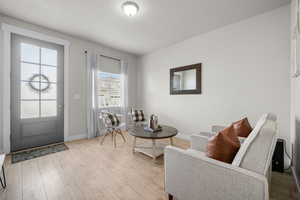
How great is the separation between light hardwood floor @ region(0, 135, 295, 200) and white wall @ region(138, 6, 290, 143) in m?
1.20

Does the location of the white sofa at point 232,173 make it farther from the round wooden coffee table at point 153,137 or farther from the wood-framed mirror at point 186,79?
the wood-framed mirror at point 186,79

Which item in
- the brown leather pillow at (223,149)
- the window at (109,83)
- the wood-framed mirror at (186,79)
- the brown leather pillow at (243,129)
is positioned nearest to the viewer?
the brown leather pillow at (223,149)

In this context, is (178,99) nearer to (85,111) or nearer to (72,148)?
(85,111)

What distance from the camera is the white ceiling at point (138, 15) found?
2.13 meters

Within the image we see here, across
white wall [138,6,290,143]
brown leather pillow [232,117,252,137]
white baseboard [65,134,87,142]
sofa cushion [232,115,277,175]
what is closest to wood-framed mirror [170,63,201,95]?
white wall [138,6,290,143]

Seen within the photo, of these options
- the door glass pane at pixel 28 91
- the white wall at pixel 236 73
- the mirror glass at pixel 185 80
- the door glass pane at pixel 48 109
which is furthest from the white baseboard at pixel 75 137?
the mirror glass at pixel 185 80

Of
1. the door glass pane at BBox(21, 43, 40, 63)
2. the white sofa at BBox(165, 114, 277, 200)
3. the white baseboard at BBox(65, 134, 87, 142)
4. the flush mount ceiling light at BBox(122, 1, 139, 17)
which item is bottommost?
the white baseboard at BBox(65, 134, 87, 142)

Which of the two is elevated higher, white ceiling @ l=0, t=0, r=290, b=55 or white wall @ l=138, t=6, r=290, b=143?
white ceiling @ l=0, t=0, r=290, b=55

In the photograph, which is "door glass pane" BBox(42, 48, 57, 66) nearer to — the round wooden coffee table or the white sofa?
the round wooden coffee table

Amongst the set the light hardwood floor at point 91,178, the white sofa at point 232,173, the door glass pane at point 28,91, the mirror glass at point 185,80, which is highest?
the mirror glass at point 185,80

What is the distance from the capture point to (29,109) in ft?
9.05

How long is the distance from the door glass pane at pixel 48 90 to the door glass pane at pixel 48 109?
136mm

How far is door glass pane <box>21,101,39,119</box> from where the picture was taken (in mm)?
2697

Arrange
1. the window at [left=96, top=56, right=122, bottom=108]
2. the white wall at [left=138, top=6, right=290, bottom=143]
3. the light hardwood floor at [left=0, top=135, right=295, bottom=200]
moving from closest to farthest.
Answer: the light hardwood floor at [left=0, top=135, right=295, bottom=200]
the white wall at [left=138, top=6, right=290, bottom=143]
the window at [left=96, top=56, right=122, bottom=108]
